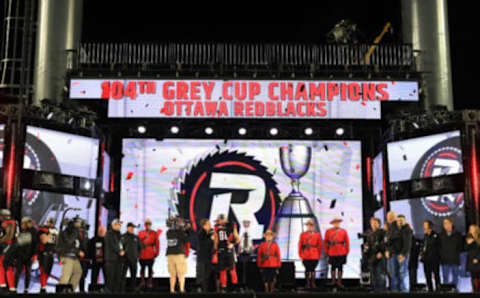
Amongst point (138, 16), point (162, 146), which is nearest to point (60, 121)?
point (162, 146)

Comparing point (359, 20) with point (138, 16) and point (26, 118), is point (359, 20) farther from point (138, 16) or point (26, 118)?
point (26, 118)

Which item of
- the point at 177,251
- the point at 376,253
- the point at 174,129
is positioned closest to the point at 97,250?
the point at 177,251

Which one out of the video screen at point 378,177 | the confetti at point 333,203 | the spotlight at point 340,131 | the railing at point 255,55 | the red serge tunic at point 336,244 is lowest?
the red serge tunic at point 336,244

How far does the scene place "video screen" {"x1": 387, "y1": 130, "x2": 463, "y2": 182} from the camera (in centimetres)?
1580

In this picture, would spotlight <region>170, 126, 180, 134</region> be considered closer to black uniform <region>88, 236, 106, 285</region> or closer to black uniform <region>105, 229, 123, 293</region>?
black uniform <region>88, 236, 106, 285</region>

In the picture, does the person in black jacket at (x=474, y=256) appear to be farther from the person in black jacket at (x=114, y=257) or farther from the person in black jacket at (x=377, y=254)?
the person in black jacket at (x=114, y=257)

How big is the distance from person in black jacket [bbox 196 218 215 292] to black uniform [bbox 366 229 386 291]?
3.29m

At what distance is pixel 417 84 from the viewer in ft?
60.2

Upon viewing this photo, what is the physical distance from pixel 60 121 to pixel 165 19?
9220 millimetres

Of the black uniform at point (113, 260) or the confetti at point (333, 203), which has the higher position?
the confetti at point (333, 203)

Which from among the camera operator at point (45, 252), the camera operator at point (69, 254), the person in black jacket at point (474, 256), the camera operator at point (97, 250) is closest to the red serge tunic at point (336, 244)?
the person in black jacket at point (474, 256)

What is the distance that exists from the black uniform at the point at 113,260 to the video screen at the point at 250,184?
5413mm

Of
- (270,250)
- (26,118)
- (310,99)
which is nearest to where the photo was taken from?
(270,250)

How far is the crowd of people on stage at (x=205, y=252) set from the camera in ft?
40.6
